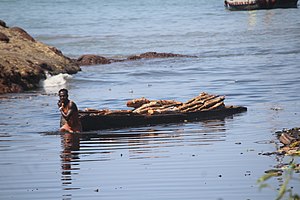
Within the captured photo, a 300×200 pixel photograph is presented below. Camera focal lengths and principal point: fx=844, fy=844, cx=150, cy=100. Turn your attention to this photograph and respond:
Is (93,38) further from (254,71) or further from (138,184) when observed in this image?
(138,184)

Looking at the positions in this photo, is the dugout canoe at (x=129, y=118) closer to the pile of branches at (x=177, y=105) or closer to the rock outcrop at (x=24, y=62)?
the pile of branches at (x=177, y=105)

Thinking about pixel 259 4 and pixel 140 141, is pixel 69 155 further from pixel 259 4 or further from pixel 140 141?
pixel 259 4

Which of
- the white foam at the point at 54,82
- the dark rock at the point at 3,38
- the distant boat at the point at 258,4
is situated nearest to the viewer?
the white foam at the point at 54,82

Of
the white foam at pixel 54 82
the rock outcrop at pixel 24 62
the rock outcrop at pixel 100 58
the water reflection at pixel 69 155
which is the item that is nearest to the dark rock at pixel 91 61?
the rock outcrop at pixel 100 58

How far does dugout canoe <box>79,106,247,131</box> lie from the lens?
1382 centimetres

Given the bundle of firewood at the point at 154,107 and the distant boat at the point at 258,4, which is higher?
the distant boat at the point at 258,4

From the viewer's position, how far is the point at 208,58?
93.9 ft

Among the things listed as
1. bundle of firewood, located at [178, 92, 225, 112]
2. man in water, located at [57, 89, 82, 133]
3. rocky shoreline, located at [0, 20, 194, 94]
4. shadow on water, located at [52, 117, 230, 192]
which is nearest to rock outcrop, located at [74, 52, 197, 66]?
rocky shoreline, located at [0, 20, 194, 94]

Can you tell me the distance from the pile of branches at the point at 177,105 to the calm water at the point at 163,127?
0.34 metres

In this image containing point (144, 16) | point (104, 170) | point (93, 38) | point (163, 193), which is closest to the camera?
point (163, 193)

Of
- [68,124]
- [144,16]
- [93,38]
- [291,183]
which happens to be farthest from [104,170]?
[144,16]

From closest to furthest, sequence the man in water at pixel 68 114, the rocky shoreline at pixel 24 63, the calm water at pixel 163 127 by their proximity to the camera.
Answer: the calm water at pixel 163 127 < the man in water at pixel 68 114 < the rocky shoreline at pixel 24 63

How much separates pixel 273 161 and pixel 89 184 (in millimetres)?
2380

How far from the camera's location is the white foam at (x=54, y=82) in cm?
2136
